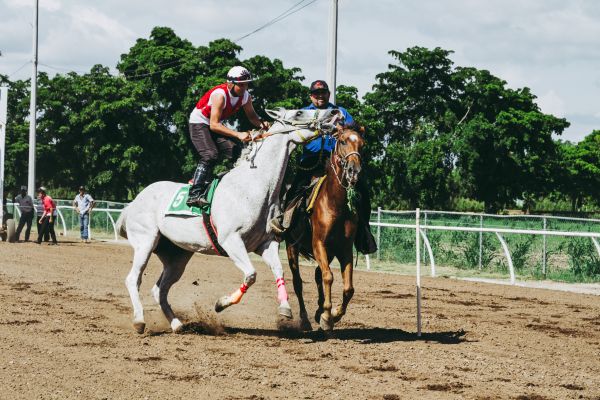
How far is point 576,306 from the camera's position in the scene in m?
13.5

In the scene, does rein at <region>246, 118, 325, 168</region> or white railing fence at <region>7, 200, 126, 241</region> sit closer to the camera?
rein at <region>246, 118, 325, 168</region>

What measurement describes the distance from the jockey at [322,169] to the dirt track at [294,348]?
1.10m

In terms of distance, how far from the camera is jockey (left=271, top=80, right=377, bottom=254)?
373 inches

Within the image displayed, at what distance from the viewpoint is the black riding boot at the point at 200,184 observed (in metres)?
9.29

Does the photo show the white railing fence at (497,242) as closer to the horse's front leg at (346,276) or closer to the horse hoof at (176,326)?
the horse's front leg at (346,276)

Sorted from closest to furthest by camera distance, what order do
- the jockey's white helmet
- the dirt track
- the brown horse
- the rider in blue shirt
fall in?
the dirt track → the brown horse → the jockey's white helmet → the rider in blue shirt

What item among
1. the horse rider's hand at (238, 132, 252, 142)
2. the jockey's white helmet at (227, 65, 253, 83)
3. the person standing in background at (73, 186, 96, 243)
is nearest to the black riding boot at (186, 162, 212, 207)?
the horse rider's hand at (238, 132, 252, 142)

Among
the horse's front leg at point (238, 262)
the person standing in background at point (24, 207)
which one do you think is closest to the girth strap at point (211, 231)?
the horse's front leg at point (238, 262)

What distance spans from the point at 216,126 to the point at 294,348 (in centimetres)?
249

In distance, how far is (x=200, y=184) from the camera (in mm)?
9367

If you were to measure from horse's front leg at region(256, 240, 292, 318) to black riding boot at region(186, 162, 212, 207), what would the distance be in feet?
2.91

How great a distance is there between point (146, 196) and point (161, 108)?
4100cm

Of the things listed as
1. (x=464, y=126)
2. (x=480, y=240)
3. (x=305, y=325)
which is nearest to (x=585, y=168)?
(x=464, y=126)

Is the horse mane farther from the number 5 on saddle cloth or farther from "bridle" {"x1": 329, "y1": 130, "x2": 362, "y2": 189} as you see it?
"bridle" {"x1": 329, "y1": 130, "x2": 362, "y2": 189}
